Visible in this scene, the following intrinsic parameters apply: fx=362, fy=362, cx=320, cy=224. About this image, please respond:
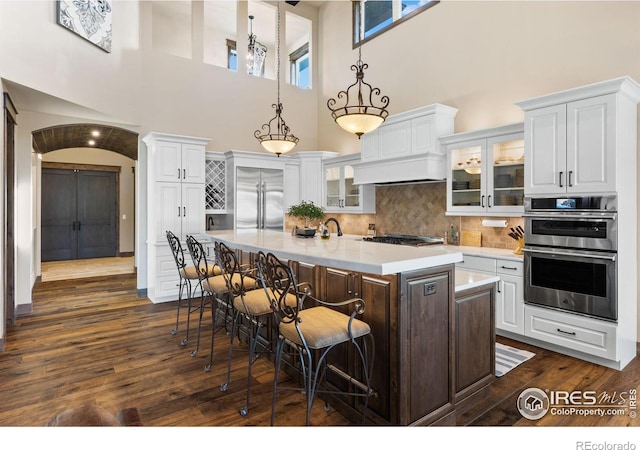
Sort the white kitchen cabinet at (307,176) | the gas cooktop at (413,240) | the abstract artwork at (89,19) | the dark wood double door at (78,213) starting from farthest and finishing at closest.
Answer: the dark wood double door at (78,213)
the white kitchen cabinet at (307,176)
the gas cooktop at (413,240)
the abstract artwork at (89,19)

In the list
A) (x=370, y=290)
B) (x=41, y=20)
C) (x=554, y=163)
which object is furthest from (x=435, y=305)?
(x=41, y=20)

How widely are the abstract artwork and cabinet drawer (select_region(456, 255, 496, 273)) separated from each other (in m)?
5.49

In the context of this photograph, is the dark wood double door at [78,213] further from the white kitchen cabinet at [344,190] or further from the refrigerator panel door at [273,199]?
the white kitchen cabinet at [344,190]

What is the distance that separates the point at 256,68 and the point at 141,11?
2.59 meters

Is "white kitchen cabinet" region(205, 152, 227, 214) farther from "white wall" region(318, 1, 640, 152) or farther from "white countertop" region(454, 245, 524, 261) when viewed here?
"white countertop" region(454, 245, 524, 261)

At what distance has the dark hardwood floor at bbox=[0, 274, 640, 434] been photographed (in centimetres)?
236

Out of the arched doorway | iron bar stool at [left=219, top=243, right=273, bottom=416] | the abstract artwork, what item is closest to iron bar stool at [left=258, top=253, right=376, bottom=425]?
iron bar stool at [left=219, top=243, right=273, bottom=416]

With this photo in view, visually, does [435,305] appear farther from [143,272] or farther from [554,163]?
[143,272]

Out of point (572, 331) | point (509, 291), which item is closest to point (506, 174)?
point (509, 291)

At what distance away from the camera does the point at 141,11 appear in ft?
18.8

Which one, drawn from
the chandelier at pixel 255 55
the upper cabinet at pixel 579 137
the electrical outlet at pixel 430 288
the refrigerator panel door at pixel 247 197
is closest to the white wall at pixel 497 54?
the upper cabinet at pixel 579 137

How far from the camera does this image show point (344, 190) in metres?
6.36

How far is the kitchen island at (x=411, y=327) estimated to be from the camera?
1.99 metres

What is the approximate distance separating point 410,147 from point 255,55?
477 centimetres
